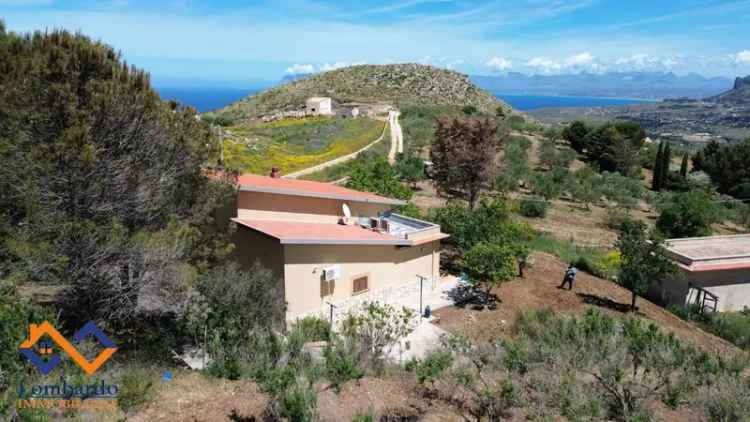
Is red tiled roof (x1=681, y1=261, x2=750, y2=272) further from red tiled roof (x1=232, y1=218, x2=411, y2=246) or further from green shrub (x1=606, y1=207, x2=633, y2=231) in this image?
green shrub (x1=606, y1=207, x2=633, y2=231)

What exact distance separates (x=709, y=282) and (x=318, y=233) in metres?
15.7

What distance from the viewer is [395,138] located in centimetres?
5169

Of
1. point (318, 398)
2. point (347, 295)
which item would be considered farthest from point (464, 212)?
point (318, 398)

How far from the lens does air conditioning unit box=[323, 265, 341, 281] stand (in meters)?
15.8

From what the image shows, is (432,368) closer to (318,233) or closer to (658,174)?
(318,233)

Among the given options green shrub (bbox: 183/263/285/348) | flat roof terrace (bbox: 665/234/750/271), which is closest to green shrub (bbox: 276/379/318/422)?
green shrub (bbox: 183/263/285/348)

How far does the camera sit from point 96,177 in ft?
35.1

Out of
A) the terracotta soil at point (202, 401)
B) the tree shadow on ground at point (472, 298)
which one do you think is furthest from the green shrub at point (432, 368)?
the tree shadow on ground at point (472, 298)

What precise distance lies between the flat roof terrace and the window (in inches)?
Answer: 464

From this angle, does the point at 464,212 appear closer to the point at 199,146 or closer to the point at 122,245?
the point at 199,146

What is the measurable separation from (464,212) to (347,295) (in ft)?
24.2

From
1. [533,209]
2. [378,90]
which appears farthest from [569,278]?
[378,90]

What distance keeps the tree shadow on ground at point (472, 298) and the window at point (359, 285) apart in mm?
3342

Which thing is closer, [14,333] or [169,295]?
[14,333]
